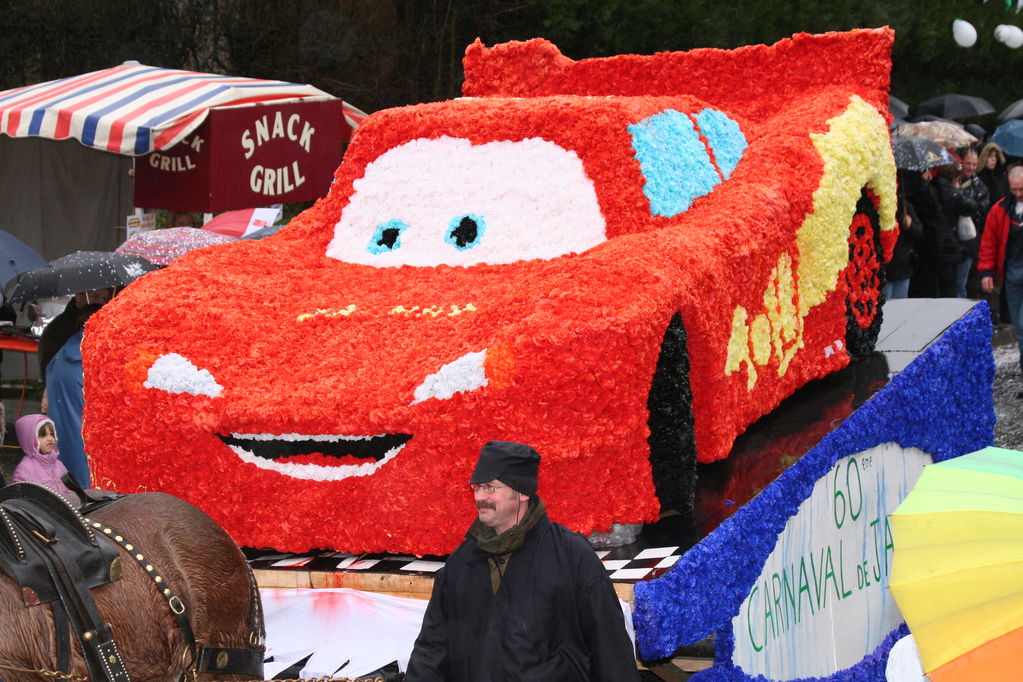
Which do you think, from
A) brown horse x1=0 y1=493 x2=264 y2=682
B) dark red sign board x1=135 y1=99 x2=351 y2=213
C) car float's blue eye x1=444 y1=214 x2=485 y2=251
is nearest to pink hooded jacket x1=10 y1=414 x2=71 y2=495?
car float's blue eye x1=444 y1=214 x2=485 y2=251

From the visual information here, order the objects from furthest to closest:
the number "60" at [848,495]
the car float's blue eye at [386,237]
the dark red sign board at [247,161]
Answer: the dark red sign board at [247,161] < the car float's blue eye at [386,237] < the number "60" at [848,495]

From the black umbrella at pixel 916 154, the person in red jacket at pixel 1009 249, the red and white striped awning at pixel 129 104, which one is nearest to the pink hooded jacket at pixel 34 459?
the red and white striped awning at pixel 129 104

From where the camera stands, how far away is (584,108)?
19.0 feet

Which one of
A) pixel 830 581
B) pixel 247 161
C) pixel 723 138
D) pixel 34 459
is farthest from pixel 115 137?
pixel 830 581

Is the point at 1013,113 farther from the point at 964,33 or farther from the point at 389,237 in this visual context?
the point at 389,237

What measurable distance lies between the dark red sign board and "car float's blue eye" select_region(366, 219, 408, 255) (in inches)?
170

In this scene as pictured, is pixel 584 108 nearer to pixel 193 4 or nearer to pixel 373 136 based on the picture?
pixel 373 136

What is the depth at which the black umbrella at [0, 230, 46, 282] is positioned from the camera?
369 inches

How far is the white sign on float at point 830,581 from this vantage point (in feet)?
15.5

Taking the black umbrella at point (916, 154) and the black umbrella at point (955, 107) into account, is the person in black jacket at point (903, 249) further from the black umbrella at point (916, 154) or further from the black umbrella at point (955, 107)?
the black umbrella at point (955, 107)

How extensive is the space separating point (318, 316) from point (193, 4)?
443 inches

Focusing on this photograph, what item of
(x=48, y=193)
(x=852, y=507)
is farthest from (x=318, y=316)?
(x=48, y=193)

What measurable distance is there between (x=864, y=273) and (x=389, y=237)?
7.93 ft

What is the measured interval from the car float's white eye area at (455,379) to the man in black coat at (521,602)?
2.68ft
